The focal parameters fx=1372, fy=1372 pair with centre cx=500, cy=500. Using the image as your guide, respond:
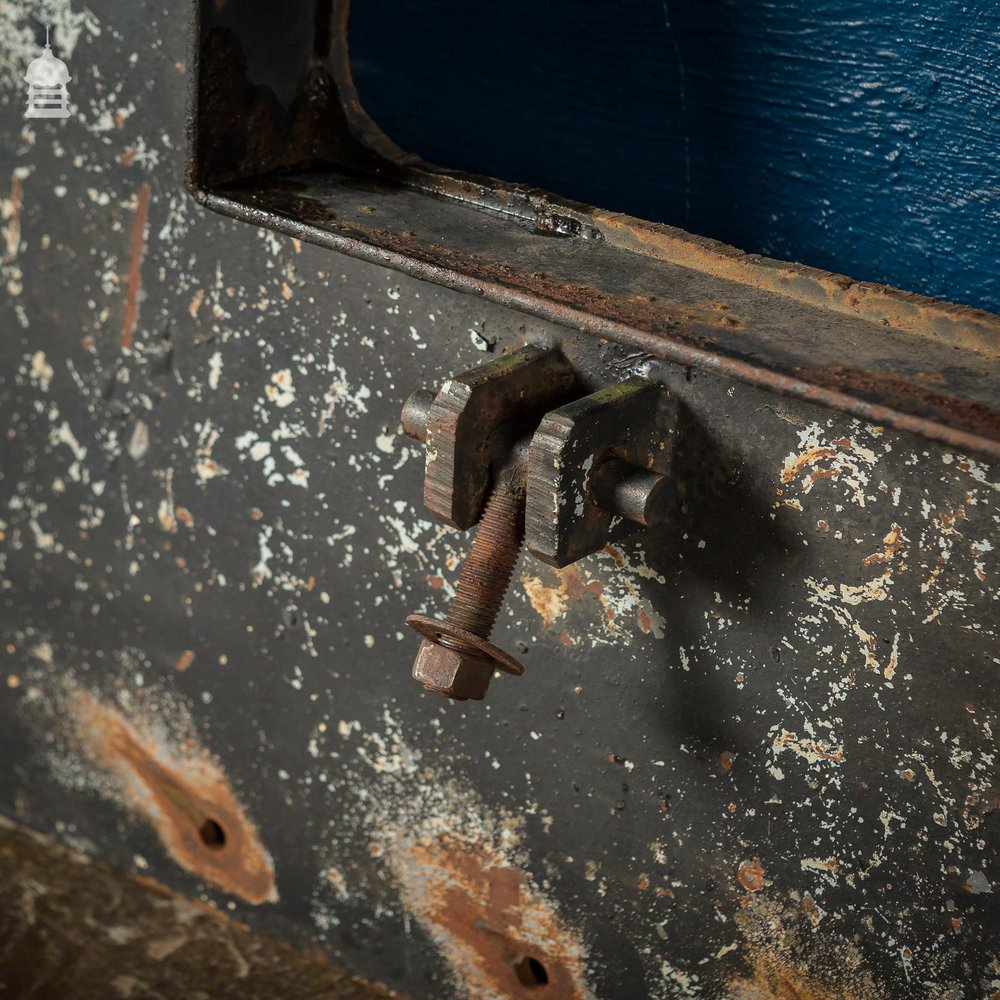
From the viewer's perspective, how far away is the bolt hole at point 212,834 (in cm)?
139

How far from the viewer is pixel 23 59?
3.85 feet

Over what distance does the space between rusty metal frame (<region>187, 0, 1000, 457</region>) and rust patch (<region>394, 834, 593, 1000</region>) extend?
1.69 feet

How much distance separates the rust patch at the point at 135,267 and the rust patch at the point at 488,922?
20.6 inches

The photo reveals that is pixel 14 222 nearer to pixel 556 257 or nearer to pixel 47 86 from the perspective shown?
pixel 47 86

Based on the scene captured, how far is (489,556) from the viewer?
92 centimetres

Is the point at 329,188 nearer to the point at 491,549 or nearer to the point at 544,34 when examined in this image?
the point at 544,34

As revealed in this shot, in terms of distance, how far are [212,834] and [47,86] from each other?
0.74m

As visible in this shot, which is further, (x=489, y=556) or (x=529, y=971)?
(x=529, y=971)

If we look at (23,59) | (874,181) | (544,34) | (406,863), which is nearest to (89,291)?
(23,59)

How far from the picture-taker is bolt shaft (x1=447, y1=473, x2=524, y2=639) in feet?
3.03

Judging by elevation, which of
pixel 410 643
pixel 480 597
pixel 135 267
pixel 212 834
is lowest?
pixel 212 834

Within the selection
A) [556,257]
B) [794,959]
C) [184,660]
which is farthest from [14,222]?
[794,959]

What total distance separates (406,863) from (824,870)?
418mm

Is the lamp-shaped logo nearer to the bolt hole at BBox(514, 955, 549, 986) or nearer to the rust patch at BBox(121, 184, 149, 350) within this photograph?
the rust patch at BBox(121, 184, 149, 350)
